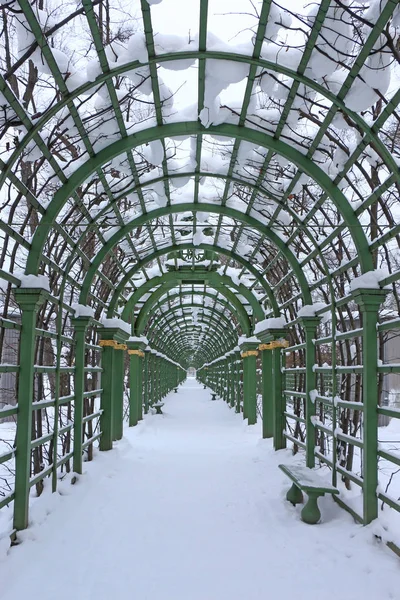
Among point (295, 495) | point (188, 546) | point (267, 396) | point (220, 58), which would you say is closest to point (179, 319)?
point (267, 396)

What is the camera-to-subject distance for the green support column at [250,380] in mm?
15461

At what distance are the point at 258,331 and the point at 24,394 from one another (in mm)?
6700

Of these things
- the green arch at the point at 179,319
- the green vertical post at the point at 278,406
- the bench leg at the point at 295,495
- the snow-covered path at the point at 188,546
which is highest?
the green arch at the point at 179,319

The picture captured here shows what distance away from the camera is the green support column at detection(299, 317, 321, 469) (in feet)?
26.1

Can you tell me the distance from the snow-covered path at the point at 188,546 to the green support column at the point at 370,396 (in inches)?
13.1

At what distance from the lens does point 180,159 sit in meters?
7.59

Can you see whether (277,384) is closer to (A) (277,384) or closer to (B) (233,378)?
(A) (277,384)

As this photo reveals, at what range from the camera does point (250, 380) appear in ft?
52.7

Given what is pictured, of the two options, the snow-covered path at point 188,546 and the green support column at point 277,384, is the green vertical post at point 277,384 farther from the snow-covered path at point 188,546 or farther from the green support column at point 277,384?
the snow-covered path at point 188,546

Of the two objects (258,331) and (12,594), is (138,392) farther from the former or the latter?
(12,594)

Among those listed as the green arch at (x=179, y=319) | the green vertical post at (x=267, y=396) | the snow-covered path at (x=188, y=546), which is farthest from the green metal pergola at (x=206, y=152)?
the green arch at (x=179, y=319)

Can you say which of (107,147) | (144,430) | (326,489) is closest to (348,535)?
(326,489)

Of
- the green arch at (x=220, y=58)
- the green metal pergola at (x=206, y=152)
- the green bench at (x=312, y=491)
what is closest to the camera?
the green metal pergola at (x=206, y=152)

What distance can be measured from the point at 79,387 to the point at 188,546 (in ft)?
11.3
